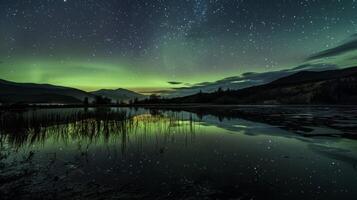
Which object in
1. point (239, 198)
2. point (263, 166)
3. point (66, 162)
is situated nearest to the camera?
point (239, 198)

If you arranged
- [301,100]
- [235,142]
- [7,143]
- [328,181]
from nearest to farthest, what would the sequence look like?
[328,181], [7,143], [235,142], [301,100]

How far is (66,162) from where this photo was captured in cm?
927

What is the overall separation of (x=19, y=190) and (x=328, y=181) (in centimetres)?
924

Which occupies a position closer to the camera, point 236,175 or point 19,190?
point 19,190

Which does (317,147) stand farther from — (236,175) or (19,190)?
(19,190)

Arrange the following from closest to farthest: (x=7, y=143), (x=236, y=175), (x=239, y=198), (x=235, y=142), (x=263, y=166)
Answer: (x=239, y=198), (x=236, y=175), (x=263, y=166), (x=7, y=143), (x=235, y=142)

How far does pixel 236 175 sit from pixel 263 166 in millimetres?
1672

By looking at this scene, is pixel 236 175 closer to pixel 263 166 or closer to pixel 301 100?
pixel 263 166

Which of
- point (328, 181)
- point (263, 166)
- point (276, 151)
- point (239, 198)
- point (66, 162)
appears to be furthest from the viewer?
point (276, 151)

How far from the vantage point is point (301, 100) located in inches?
5871

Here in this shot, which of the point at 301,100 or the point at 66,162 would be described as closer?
the point at 66,162

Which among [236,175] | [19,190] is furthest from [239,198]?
[19,190]

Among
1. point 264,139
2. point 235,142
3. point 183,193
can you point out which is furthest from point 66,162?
point 264,139

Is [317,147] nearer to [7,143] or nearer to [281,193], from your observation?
[281,193]
